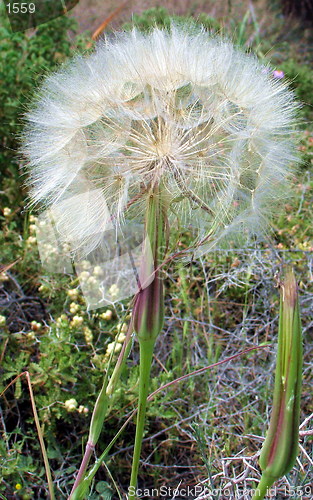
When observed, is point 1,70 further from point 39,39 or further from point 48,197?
point 48,197

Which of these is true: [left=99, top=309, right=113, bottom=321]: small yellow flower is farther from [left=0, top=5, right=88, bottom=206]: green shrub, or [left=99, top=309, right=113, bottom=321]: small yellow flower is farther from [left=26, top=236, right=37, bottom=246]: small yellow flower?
[left=0, top=5, right=88, bottom=206]: green shrub

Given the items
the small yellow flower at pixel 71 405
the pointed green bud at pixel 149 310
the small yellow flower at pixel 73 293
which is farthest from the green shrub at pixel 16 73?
Answer: the pointed green bud at pixel 149 310

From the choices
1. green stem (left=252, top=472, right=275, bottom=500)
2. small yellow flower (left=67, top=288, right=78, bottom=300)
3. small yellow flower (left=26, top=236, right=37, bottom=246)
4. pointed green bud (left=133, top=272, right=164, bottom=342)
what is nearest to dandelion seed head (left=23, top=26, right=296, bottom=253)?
pointed green bud (left=133, top=272, right=164, bottom=342)

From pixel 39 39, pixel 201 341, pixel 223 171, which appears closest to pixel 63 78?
pixel 223 171

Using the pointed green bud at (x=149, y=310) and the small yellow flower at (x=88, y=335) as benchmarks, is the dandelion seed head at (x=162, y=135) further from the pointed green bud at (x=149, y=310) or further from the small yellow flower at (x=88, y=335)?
the small yellow flower at (x=88, y=335)

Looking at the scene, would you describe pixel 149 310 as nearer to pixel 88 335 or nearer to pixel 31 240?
pixel 88 335
